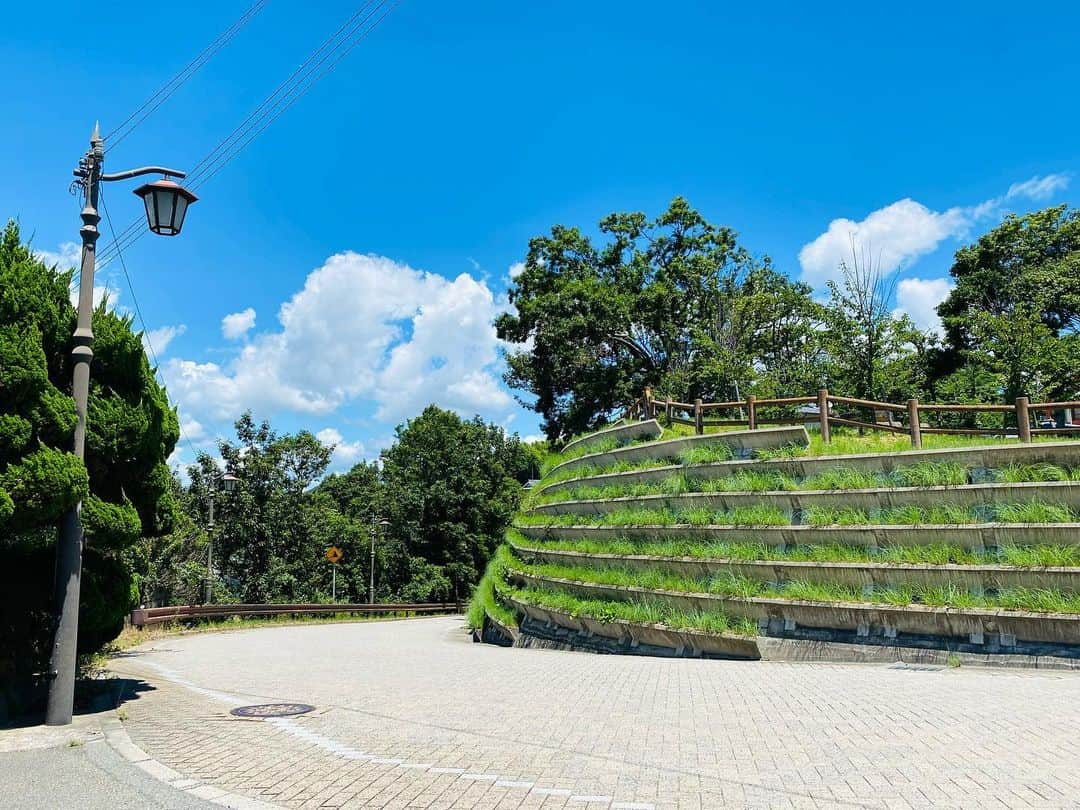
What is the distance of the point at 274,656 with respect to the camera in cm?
1554

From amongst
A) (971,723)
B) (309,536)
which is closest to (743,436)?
(971,723)

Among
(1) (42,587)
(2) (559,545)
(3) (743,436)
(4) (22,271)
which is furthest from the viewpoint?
(2) (559,545)

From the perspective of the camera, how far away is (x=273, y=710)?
8.56m

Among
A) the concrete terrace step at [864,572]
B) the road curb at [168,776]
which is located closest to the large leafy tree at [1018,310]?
the concrete terrace step at [864,572]

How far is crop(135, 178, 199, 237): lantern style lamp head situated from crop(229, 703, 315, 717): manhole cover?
5.15 m

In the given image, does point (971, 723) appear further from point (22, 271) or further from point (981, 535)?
point (22, 271)

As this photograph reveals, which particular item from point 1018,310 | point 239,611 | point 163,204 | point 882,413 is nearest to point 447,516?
point 239,611

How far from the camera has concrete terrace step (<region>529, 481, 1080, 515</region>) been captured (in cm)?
1105

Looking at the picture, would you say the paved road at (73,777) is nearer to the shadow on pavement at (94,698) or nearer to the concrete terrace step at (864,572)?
the shadow on pavement at (94,698)

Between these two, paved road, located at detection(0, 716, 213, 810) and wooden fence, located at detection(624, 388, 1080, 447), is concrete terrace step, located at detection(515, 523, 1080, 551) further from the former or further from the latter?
paved road, located at detection(0, 716, 213, 810)

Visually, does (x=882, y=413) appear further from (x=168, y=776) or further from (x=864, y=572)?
(x=168, y=776)

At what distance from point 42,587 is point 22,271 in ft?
11.2

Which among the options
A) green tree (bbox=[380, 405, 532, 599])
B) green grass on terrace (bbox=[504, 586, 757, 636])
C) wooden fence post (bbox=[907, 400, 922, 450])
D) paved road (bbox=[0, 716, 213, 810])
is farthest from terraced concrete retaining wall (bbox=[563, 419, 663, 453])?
green tree (bbox=[380, 405, 532, 599])

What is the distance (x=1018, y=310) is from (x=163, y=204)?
82.6ft
